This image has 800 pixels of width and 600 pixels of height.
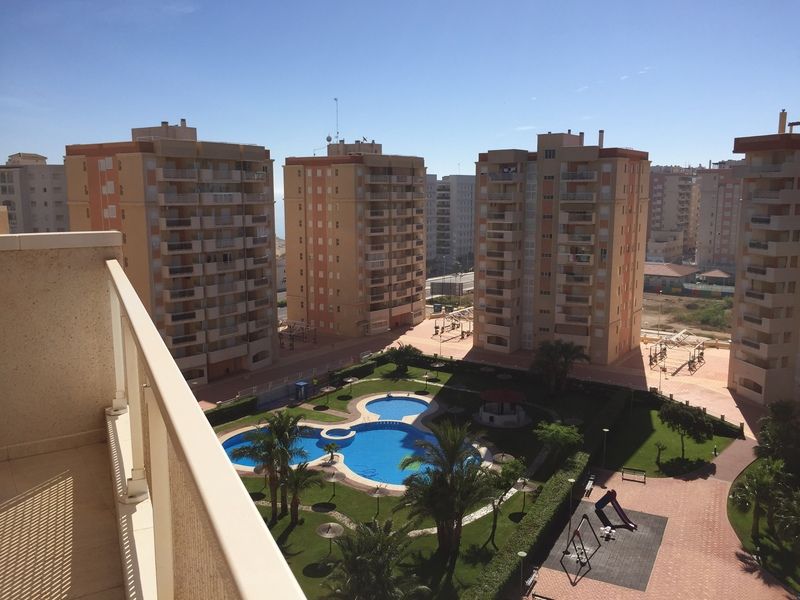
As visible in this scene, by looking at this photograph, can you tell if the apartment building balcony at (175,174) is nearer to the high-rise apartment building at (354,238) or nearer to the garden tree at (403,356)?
the high-rise apartment building at (354,238)

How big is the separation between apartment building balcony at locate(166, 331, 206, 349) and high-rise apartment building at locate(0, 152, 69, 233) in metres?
43.0

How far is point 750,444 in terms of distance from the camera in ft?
109

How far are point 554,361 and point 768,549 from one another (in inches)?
665

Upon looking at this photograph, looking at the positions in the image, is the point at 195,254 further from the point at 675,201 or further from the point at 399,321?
the point at 675,201

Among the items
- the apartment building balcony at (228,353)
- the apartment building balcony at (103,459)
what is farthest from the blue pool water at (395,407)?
the apartment building balcony at (103,459)

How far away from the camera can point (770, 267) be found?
37.8 meters

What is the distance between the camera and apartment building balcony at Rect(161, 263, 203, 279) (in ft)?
128

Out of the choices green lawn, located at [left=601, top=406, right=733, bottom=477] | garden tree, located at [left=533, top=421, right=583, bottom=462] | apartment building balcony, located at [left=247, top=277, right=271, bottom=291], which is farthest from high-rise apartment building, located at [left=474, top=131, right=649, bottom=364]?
garden tree, located at [left=533, top=421, right=583, bottom=462]

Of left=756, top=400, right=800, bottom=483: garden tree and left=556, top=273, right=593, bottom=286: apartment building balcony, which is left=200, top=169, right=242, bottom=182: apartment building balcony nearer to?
left=556, top=273, right=593, bottom=286: apartment building balcony

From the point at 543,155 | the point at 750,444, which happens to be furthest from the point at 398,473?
the point at 543,155

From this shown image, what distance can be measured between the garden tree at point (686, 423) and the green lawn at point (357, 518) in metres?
9.48

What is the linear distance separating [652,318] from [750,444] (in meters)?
40.2

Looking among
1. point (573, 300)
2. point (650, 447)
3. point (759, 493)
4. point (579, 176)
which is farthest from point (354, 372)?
point (759, 493)

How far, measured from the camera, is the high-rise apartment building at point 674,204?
116812 mm
